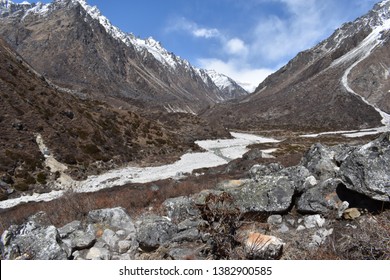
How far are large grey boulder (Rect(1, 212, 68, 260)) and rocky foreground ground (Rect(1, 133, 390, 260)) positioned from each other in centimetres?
2

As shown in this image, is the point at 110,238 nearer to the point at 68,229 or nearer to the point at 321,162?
the point at 68,229

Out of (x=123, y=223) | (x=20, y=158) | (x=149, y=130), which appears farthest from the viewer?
(x=149, y=130)

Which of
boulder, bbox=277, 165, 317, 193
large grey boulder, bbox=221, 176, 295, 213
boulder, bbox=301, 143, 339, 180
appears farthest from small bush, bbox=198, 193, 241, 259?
boulder, bbox=301, 143, 339, 180

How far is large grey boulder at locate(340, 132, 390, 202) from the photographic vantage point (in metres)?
8.29

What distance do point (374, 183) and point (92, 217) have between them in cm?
772

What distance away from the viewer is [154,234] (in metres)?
8.86

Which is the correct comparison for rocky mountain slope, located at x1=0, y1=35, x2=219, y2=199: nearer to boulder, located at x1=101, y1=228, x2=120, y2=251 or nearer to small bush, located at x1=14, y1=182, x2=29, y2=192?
small bush, located at x1=14, y1=182, x2=29, y2=192

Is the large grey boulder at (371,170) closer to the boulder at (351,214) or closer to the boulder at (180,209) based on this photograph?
the boulder at (351,214)

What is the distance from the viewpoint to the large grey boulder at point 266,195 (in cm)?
962

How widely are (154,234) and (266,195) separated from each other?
130 inches

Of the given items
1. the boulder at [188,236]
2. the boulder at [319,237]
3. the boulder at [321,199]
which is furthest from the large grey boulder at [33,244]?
the boulder at [321,199]

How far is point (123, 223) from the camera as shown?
1007 centimetres

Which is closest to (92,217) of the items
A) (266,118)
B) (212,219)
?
(212,219)

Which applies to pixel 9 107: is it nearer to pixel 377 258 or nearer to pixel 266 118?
pixel 377 258
